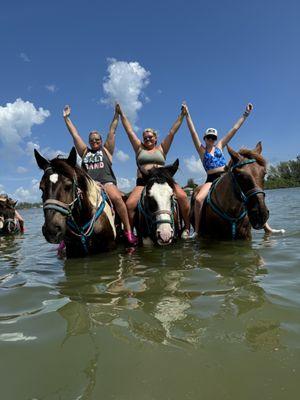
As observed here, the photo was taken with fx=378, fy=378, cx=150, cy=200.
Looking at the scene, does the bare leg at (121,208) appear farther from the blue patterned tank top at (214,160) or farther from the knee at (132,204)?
the blue patterned tank top at (214,160)

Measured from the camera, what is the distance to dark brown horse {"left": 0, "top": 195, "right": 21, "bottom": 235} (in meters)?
14.7

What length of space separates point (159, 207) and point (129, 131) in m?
3.24

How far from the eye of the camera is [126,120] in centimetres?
877

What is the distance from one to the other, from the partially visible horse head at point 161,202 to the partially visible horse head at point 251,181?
1088 mm

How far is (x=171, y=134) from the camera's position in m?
8.61

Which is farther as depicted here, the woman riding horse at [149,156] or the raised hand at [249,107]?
the raised hand at [249,107]

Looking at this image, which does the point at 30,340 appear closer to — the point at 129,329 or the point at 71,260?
the point at 129,329

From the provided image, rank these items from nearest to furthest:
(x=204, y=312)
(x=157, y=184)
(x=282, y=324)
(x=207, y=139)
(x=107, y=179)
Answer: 1. (x=282, y=324)
2. (x=204, y=312)
3. (x=157, y=184)
4. (x=107, y=179)
5. (x=207, y=139)

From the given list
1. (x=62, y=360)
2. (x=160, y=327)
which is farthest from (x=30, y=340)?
(x=160, y=327)

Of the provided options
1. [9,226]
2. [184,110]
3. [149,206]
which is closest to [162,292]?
[149,206]

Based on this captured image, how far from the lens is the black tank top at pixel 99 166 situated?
25.6 feet

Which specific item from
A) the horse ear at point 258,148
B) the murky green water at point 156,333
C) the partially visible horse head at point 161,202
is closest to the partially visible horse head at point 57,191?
the murky green water at point 156,333

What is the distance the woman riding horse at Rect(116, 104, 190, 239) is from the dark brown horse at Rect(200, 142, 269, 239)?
1.60ft

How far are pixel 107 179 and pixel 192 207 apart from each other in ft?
7.07
